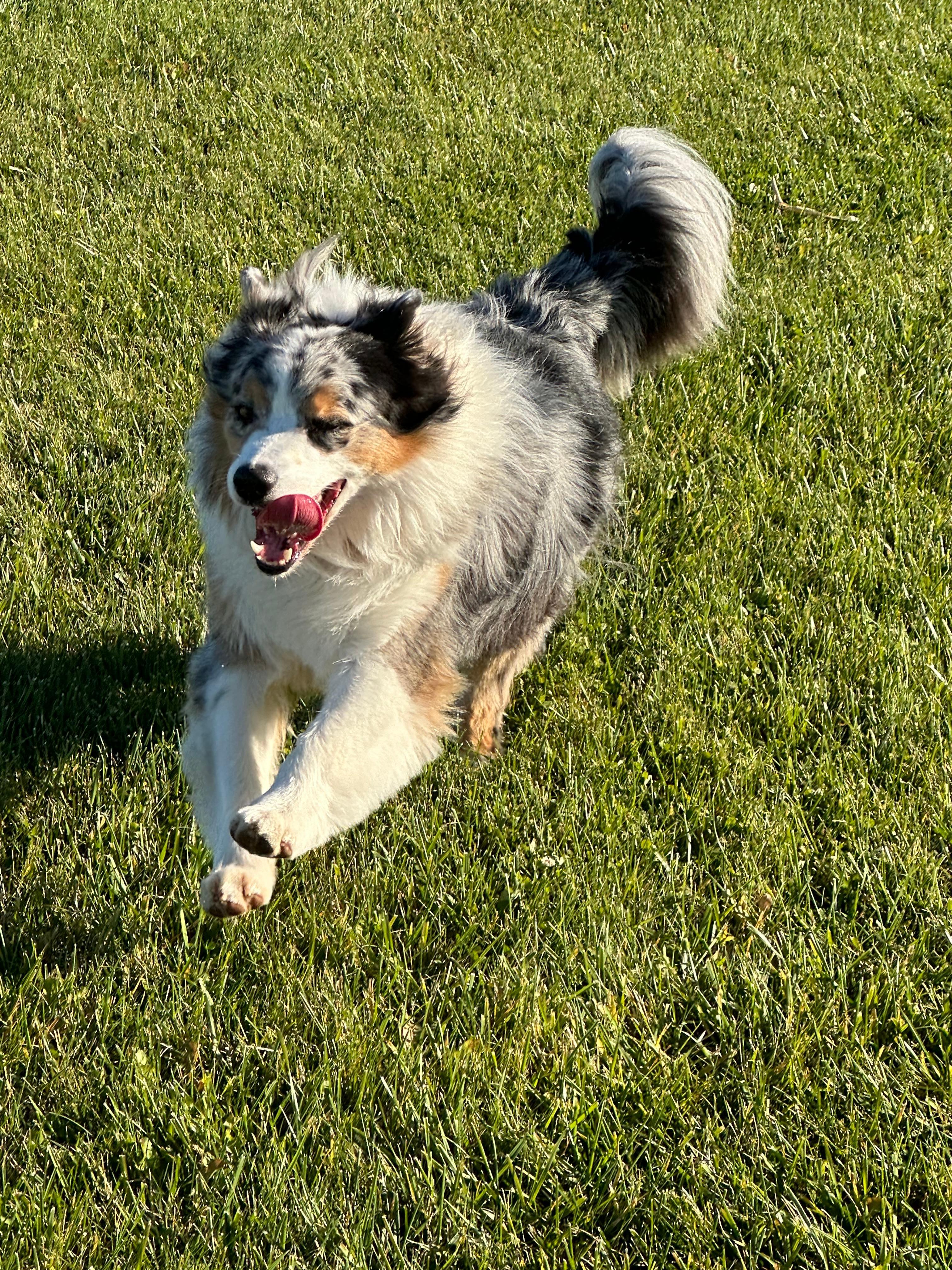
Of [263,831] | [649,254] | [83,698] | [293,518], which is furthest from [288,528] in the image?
[649,254]

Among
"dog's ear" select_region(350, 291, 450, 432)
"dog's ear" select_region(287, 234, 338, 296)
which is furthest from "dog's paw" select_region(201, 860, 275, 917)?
"dog's ear" select_region(287, 234, 338, 296)

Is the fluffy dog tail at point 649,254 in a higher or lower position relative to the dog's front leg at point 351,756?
higher

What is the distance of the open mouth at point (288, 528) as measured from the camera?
120 inches

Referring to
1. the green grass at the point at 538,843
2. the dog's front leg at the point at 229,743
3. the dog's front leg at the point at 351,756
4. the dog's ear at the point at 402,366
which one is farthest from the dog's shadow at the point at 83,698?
the dog's ear at the point at 402,366

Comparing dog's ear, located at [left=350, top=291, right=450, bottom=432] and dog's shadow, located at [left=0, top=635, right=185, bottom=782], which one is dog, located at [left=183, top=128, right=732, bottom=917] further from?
dog's shadow, located at [left=0, top=635, right=185, bottom=782]

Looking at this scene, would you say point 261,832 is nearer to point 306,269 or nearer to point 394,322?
point 394,322

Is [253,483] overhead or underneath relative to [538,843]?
overhead

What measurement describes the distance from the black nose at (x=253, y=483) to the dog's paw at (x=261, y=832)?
71 cm

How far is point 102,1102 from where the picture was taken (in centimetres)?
280

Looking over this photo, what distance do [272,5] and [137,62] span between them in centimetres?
119

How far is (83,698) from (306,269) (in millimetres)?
1487

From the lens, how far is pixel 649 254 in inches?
178

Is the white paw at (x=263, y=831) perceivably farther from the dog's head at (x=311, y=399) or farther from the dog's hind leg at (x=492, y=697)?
the dog's hind leg at (x=492, y=697)

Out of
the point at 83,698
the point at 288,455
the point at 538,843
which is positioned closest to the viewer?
the point at 288,455
